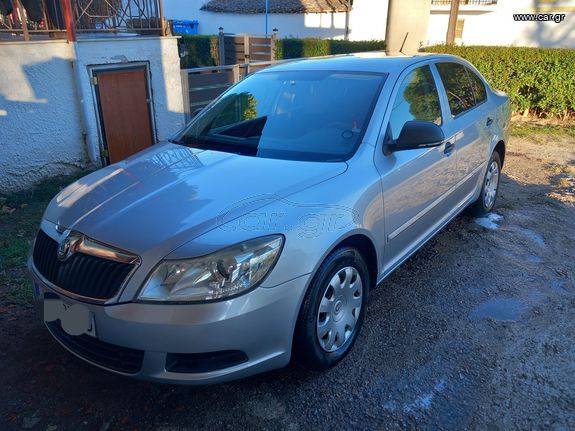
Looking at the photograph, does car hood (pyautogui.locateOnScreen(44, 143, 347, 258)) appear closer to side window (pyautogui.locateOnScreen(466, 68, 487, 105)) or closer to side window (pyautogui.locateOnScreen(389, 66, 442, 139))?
side window (pyautogui.locateOnScreen(389, 66, 442, 139))

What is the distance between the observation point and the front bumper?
219 centimetres

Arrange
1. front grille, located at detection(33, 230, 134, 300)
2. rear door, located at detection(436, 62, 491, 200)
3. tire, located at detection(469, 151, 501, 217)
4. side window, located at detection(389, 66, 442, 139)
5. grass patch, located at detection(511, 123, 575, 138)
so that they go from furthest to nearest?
grass patch, located at detection(511, 123, 575, 138) < tire, located at detection(469, 151, 501, 217) < rear door, located at detection(436, 62, 491, 200) < side window, located at detection(389, 66, 442, 139) < front grille, located at detection(33, 230, 134, 300)

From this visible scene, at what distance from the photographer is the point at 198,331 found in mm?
2184

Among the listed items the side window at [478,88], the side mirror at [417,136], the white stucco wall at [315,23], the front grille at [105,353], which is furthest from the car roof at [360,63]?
the white stucco wall at [315,23]

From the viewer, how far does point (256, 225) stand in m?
2.38

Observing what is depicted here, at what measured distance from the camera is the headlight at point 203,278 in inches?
87.1

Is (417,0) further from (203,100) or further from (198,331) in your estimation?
(198,331)

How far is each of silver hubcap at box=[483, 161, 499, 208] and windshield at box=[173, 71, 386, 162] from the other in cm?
216

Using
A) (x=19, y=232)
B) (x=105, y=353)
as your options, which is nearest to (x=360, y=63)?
(x=105, y=353)

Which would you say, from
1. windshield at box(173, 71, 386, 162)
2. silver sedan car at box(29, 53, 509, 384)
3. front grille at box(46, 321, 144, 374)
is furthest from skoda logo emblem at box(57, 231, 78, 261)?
windshield at box(173, 71, 386, 162)

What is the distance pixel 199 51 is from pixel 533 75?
1629 cm

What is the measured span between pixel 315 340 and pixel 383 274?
847mm

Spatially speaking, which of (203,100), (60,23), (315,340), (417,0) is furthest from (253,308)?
(417,0)

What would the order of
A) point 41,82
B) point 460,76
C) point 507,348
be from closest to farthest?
point 507,348
point 460,76
point 41,82
